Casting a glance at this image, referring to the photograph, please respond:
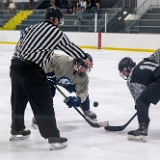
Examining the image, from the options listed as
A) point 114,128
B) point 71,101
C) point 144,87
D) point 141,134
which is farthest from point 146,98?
point 71,101

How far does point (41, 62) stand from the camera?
9.48 feet

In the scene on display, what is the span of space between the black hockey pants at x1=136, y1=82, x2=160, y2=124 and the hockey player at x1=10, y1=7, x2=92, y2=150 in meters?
0.48

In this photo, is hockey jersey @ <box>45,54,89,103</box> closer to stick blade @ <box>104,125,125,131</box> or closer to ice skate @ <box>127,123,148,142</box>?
stick blade @ <box>104,125,125,131</box>

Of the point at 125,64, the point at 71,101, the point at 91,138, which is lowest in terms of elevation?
the point at 91,138

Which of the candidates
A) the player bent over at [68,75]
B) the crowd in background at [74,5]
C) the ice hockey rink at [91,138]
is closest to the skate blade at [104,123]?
the ice hockey rink at [91,138]

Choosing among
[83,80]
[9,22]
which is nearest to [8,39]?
[9,22]

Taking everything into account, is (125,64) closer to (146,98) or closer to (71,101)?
(146,98)

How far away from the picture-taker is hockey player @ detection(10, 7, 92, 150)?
2.84 metres

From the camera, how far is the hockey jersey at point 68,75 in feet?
11.8

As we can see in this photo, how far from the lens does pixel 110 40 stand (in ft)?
43.0

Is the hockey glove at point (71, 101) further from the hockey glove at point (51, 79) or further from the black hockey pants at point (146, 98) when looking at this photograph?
the black hockey pants at point (146, 98)

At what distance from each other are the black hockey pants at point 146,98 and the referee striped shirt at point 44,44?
560mm

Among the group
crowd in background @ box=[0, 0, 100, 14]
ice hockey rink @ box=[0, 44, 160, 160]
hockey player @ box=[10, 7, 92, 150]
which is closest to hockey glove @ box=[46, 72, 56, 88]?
ice hockey rink @ box=[0, 44, 160, 160]

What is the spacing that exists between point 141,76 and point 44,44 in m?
0.73
